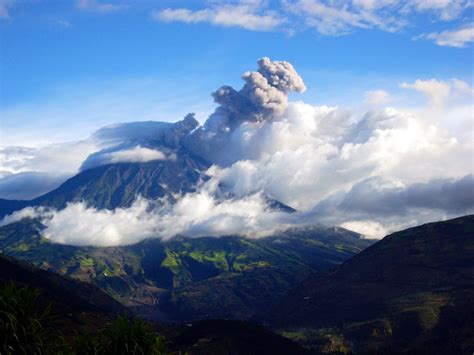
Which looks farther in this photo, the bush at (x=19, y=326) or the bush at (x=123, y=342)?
the bush at (x=123, y=342)

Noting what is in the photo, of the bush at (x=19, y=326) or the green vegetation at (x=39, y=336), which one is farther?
the green vegetation at (x=39, y=336)

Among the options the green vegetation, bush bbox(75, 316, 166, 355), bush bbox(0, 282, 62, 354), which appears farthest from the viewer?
bush bbox(75, 316, 166, 355)

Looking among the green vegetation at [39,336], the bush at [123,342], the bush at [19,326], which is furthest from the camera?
the bush at [123,342]

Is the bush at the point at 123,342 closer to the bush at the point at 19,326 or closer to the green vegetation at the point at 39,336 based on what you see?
the green vegetation at the point at 39,336

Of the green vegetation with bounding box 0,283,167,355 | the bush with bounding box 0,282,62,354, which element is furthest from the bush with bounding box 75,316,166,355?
the bush with bounding box 0,282,62,354

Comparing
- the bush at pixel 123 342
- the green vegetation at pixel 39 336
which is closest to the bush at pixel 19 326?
the green vegetation at pixel 39 336

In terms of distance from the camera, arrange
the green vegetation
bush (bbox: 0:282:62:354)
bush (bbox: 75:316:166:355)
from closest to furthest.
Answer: bush (bbox: 0:282:62:354) → the green vegetation → bush (bbox: 75:316:166:355)

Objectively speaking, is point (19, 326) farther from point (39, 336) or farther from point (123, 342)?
point (123, 342)

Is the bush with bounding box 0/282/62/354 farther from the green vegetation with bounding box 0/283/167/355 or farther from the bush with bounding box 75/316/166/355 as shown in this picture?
the bush with bounding box 75/316/166/355

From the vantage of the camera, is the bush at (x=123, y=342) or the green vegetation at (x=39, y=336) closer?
the green vegetation at (x=39, y=336)

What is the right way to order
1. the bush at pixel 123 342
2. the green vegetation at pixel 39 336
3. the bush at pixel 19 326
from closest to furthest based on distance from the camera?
the bush at pixel 19 326, the green vegetation at pixel 39 336, the bush at pixel 123 342

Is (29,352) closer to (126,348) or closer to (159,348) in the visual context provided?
(126,348)

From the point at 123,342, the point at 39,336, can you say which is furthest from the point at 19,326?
the point at 123,342

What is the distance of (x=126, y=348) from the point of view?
7906cm
